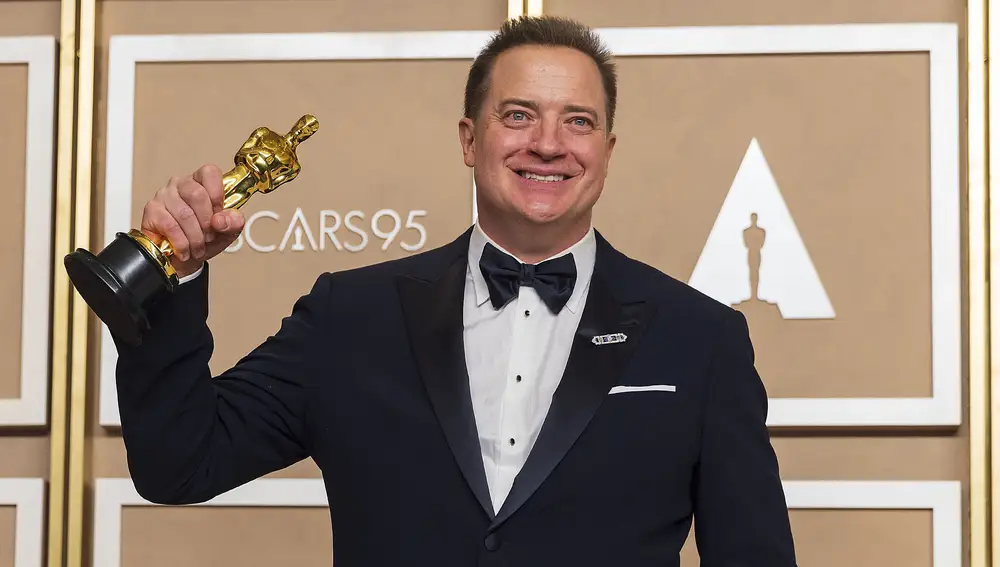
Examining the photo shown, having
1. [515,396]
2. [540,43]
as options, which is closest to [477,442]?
[515,396]

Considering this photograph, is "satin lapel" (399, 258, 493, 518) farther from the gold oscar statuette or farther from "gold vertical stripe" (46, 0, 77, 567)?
"gold vertical stripe" (46, 0, 77, 567)

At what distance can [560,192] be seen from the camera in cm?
173

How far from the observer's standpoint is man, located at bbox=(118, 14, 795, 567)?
1.56 m

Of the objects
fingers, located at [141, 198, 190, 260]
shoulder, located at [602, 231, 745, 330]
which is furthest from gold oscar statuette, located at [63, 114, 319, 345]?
shoulder, located at [602, 231, 745, 330]

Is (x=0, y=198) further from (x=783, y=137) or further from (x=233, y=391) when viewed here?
(x=783, y=137)

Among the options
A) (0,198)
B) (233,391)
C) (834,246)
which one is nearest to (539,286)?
(233,391)

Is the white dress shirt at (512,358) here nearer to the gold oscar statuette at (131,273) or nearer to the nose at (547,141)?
the nose at (547,141)

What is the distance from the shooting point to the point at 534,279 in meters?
1.76

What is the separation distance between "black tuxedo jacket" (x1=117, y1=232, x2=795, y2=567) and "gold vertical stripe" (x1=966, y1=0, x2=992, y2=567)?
3.32 ft

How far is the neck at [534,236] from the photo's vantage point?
178 cm

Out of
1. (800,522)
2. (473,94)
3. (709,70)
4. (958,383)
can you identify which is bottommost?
(800,522)

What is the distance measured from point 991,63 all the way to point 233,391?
174 centimetres

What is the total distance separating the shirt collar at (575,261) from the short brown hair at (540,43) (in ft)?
0.58

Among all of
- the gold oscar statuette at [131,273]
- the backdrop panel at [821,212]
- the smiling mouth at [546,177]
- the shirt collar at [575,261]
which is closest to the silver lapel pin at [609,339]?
the shirt collar at [575,261]
